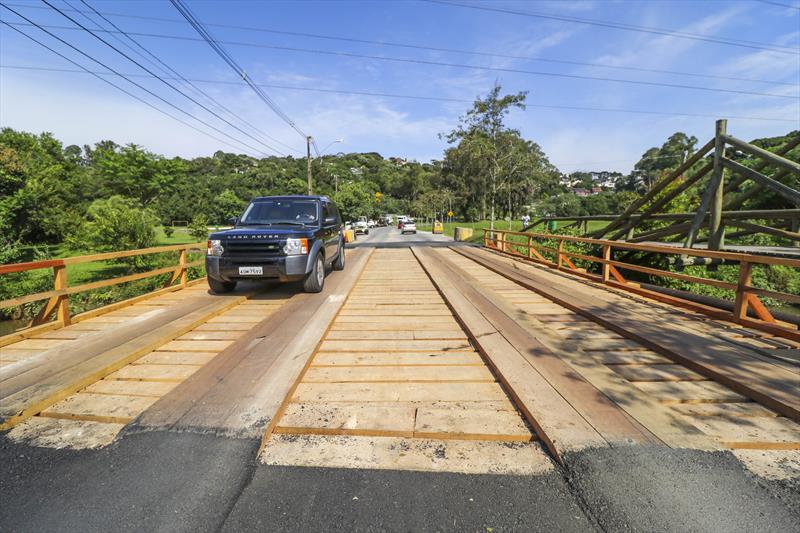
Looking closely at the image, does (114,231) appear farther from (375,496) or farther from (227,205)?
(227,205)

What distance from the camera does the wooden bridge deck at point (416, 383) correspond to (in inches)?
87.8

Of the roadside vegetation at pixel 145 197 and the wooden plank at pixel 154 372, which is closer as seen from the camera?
the wooden plank at pixel 154 372

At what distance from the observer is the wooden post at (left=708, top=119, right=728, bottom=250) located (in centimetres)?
693

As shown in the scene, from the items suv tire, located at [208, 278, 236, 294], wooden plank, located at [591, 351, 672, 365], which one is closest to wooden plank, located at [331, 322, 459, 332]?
wooden plank, located at [591, 351, 672, 365]

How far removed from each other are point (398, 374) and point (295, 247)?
3646 millimetres

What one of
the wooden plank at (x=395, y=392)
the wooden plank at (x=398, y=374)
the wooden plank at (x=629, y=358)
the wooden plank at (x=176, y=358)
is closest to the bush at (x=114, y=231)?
the wooden plank at (x=176, y=358)

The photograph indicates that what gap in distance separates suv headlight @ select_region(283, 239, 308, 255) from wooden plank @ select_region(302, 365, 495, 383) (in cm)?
310

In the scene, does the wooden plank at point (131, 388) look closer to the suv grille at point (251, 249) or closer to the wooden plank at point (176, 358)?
the wooden plank at point (176, 358)

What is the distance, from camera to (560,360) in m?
3.32

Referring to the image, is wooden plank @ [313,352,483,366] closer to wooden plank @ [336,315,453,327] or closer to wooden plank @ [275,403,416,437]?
wooden plank @ [275,403,416,437]

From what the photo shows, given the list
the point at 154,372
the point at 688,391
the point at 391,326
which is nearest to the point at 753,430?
the point at 688,391

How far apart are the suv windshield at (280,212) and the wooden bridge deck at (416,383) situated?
238cm

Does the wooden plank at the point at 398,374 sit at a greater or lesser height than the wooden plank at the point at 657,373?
lesser

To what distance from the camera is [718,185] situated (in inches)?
276
